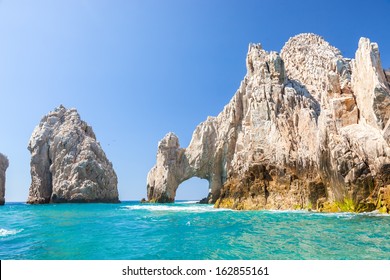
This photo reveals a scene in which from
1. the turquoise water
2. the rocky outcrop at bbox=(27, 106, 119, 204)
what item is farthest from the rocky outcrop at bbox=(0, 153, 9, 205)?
the turquoise water

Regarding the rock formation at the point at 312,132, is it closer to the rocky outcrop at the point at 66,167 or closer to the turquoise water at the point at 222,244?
the turquoise water at the point at 222,244

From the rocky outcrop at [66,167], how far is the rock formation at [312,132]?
52.5 metres

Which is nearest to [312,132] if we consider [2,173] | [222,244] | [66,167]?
[222,244]

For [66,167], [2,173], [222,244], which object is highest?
[66,167]

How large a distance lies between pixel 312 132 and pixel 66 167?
79.4 meters

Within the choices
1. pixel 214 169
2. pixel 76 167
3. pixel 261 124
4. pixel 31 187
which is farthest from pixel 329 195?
pixel 31 187

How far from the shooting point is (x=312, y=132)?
36094 mm

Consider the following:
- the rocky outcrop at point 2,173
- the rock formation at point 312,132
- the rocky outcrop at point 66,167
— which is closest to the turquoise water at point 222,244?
the rock formation at point 312,132

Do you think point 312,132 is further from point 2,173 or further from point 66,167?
point 2,173

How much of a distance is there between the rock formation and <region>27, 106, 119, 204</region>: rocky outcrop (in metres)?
52.5

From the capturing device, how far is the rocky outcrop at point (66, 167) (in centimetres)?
9319

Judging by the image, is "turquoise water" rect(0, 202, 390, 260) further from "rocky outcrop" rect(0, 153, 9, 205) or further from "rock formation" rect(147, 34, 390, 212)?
"rocky outcrop" rect(0, 153, 9, 205)
